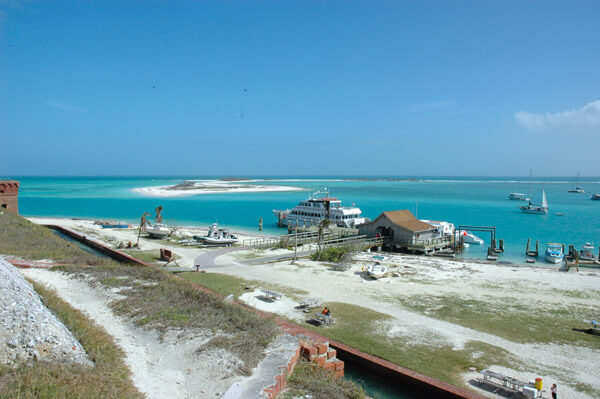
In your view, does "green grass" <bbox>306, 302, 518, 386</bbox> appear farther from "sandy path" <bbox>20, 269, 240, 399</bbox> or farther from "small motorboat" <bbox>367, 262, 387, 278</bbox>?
"small motorboat" <bbox>367, 262, 387, 278</bbox>

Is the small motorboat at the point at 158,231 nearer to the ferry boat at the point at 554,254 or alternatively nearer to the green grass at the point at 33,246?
the green grass at the point at 33,246

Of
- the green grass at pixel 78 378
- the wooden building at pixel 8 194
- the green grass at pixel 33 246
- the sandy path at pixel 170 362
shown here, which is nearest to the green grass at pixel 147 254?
the green grass at pixel 33 246

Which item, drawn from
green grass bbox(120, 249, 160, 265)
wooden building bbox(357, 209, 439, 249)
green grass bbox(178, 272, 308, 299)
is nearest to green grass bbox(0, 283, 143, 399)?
green grass bbox(178, 272, 308, 299)

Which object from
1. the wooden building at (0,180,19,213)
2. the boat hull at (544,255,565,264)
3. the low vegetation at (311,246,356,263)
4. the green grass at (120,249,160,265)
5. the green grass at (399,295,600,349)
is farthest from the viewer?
the wooden building at (0,180,19,213)

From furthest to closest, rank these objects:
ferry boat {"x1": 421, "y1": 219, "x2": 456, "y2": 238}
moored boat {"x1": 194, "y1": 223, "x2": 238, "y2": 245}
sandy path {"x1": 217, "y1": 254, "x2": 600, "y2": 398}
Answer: ferry boat {"x1": 421, "y1": 219, "x2": 456, "y2": 238}, moored boat {"x1": 194, "y1": 223, "x2": 238, "y2": 245}, sandy path {"x1": 217, "y1": 254, "x2": 600, "y2": 398}

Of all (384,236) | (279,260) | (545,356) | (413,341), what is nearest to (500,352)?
(545,356)
